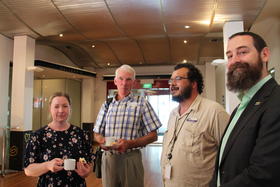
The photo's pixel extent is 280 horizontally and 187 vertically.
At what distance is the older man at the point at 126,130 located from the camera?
7.36 ft

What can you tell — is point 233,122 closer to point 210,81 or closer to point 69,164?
point 69,164

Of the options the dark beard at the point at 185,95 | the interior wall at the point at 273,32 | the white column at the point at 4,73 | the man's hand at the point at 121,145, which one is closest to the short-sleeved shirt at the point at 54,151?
the man's hand at the point at 121,145

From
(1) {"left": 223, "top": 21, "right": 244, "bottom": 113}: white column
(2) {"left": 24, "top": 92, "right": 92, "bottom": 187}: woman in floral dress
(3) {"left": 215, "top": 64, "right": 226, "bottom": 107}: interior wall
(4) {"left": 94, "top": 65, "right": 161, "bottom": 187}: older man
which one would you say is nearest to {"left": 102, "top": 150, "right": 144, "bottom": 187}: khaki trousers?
(4) {"left": 94, "top": 65, "right": 161, "bottom": 187}: older man

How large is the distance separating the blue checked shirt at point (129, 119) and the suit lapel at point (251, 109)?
1.18 metres

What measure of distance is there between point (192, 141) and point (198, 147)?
0.06 meters

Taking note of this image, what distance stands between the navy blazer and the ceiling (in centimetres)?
464

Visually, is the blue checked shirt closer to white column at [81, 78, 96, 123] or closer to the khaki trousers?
the khaki trousers

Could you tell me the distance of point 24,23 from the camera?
21.1ft

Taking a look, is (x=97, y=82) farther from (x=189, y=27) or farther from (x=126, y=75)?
(x=126, y=75)

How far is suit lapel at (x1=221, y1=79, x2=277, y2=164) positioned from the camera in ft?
3.81

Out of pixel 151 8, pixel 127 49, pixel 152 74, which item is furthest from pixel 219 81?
pixel 151 8

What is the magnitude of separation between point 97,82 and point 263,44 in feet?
41.9

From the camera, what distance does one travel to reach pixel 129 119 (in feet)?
7.57

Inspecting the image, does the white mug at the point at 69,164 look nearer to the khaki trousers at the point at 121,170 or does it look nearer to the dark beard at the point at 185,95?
the khaki trousers at the point at 121,170
